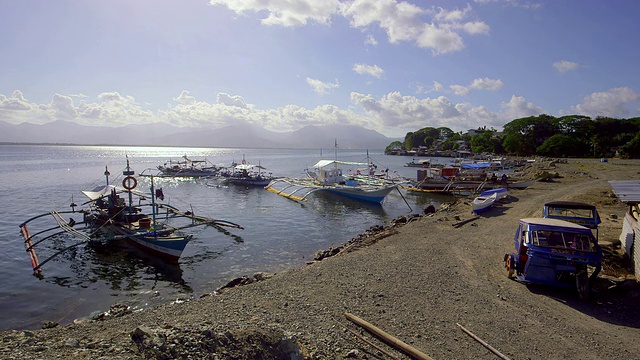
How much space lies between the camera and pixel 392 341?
7.54 m

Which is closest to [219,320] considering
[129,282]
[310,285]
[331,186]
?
[310,285]

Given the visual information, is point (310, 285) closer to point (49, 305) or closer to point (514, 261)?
point (514, 261)

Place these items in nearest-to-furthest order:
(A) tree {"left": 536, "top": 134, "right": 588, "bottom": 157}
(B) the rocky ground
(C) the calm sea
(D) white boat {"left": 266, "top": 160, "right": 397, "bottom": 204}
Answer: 1. (B) the rocky ground
2. (C) the calm sea
3. (D) white boat {"left": 266, "top": 160, "right": 397, "bottom": 204}
4. (A) tree {"left": 536, "top": 134, "right": 588, "bottom": 157}

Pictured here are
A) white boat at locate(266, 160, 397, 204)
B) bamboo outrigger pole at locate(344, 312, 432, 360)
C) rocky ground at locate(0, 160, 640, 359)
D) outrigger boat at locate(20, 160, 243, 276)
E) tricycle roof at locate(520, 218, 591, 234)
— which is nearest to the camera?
rocky ground at locate(0, 160, 640, 359)

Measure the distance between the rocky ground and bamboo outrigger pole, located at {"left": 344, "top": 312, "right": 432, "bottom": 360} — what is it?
3.0 inches

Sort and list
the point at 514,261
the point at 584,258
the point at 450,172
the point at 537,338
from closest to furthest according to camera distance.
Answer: the point at 537,338 → the point at 584,258 → the point at 514,261 → the point at 450,172

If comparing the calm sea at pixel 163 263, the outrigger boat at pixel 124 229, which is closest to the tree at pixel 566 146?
the calm sea at pixel 163 263

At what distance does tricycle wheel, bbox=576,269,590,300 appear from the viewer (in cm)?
978

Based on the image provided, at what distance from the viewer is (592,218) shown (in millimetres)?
13984

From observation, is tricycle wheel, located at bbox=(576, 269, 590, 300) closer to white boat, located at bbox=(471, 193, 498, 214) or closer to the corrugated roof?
the corrugated roof

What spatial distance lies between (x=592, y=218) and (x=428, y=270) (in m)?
7.48

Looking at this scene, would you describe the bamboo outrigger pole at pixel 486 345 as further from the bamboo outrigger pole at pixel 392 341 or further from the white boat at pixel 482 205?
the white boat at pixel 482 205

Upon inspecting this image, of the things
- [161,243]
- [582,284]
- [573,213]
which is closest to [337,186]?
[161,243]

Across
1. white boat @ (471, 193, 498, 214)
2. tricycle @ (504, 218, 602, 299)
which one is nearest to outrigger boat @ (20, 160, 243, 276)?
tricycle @ (504, 218, 602, 299)
